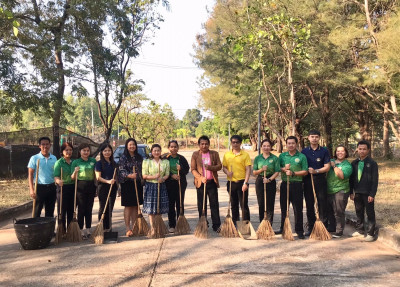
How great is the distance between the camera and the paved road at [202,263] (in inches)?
162

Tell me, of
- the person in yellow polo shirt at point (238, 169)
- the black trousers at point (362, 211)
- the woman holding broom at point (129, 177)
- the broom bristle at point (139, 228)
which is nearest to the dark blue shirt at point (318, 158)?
the black trousers at point (362, 211)

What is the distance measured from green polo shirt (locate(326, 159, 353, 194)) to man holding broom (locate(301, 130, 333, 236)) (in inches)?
5.1

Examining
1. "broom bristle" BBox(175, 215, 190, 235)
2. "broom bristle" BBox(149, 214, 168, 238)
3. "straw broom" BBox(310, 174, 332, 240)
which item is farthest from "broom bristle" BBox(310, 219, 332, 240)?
"broom bristle" BBox(149, 214, 168, 238)

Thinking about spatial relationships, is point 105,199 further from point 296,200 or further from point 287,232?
point 296,200

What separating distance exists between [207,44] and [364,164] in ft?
44.9

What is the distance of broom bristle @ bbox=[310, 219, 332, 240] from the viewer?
5777 millimetres

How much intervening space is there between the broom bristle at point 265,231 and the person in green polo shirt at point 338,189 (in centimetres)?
113

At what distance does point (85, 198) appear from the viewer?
5.87 meters

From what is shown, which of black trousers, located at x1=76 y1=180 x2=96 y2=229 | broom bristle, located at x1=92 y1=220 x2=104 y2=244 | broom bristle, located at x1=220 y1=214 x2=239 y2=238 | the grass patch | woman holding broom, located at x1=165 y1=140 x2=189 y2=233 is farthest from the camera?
the grass patch

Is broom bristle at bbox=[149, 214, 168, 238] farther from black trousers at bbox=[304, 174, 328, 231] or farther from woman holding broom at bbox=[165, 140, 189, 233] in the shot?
black trousers at bbox=[304, 174, 328, 231]

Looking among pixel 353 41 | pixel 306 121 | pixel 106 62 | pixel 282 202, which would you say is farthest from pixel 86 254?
pixel 306 121

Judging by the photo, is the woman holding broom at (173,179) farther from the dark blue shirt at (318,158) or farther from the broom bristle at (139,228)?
the dark blue shirt at (318,158)

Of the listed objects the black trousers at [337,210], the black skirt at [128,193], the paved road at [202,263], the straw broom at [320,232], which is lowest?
the paved road at [202,263]

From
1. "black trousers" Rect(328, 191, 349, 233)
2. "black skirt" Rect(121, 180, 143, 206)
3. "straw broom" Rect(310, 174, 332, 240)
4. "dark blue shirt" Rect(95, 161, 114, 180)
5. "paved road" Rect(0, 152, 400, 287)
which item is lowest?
"paved road" Rect(0, 152, 400, 287)
